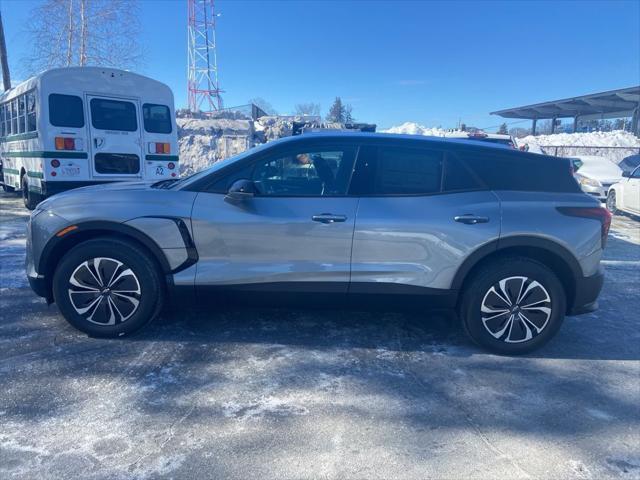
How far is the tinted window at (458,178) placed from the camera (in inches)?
148

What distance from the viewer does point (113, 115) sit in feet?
31.5

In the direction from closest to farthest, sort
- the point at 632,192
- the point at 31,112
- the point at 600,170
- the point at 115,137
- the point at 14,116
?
the point at 31,112
the point at 115,137
the point at 14,116
the point at 632,192
the point at 600,170

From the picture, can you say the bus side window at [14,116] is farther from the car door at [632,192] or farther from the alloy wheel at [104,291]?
the car door at [632,192]

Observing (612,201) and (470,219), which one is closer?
(470,219)

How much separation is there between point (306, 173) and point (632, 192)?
11.4m

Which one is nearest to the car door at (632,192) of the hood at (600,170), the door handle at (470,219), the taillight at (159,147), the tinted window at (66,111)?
the hood at (600,170)

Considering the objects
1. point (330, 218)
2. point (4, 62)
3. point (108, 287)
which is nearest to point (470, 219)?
point (330, 218)

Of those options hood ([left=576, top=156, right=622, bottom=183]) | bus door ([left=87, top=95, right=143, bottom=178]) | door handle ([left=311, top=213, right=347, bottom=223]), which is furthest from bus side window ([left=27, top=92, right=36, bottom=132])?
hood ([left=576, top=156, right=622, bottom=183])

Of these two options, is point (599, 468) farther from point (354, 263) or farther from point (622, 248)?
point (622, 248)

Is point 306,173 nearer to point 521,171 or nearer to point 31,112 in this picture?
point 521,171

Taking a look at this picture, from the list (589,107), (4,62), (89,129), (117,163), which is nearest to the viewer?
(89,129)

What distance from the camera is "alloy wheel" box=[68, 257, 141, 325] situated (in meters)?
3.69

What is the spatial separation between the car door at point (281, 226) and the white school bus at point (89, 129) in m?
5.14

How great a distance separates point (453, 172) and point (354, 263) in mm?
1067
